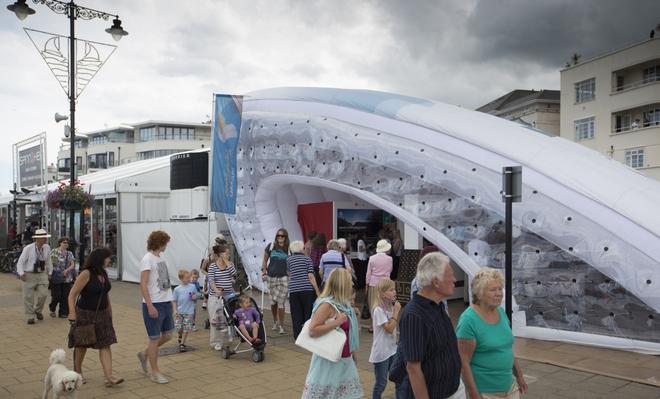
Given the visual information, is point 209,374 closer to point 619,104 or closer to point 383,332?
point 383,332

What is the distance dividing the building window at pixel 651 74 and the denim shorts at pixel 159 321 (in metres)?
34.5

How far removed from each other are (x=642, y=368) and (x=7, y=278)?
1772 cm

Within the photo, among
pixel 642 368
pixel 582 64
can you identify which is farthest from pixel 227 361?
pixel 582 64

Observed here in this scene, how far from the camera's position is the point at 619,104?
34.0 m

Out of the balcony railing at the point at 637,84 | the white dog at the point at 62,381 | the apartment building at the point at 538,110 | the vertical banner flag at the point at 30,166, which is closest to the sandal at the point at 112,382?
the white dog at the point at 62,381

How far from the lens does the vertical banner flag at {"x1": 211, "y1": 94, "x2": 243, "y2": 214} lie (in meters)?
10.8

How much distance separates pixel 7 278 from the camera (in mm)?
17359

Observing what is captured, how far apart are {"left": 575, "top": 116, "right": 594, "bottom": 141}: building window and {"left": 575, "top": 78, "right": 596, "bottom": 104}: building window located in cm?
134

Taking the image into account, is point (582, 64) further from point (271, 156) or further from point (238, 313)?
point (238, 313)

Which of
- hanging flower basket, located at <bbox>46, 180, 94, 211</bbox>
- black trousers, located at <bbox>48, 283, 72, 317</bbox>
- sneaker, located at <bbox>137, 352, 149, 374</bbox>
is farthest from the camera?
hanging flower basket, located at <bbox>46, 180, 94, 211</bbox>

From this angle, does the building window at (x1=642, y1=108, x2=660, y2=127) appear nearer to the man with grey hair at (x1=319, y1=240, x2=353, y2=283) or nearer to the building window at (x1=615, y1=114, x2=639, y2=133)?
the building window at (x1=615, y1=114, x2=639, y2=133)

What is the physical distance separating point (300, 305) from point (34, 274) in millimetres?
5318

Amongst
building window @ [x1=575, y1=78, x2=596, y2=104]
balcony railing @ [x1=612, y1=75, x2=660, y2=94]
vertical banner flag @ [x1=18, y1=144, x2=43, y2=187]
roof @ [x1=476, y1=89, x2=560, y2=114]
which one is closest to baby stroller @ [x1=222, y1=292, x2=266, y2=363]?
vertical banner flag @ [x1=18, y1=144, x2=43, y2=187]

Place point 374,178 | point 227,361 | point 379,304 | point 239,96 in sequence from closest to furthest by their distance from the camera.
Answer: point 379,304
point 227,361
point 374,178
point 239,96
